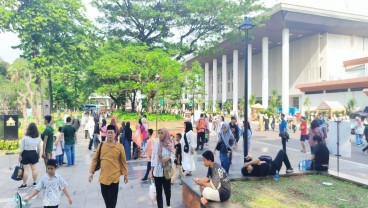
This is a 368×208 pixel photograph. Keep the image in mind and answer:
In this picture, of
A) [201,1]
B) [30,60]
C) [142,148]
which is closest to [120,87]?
[30,60]

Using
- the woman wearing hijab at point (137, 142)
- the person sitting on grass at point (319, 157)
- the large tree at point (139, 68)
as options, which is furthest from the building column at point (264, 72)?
the person sitting on grass at point (319, 157)

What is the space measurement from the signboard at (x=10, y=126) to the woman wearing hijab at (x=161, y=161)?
12.3m

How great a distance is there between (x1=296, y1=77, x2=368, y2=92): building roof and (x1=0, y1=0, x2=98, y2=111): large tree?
118 feet

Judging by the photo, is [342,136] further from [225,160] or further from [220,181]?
[220,181]

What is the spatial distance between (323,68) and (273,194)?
4798 cm

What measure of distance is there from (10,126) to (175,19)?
58.1 ft

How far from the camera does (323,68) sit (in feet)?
159

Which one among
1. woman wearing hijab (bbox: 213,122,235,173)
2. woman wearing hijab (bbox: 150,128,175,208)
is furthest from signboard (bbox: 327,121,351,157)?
woman wearing hijab (bbox: 150,128,175,208)

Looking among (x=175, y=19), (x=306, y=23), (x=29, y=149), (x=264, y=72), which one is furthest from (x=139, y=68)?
(x=306, y=23)

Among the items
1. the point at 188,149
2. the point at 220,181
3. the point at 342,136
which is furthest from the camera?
the point at 188,149

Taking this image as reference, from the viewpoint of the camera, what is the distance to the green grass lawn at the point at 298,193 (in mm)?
5773

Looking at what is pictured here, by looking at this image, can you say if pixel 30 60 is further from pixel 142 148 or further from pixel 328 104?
pixel 328 104

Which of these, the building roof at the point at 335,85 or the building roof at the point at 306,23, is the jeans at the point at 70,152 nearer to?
the building roof at the point at 306,23

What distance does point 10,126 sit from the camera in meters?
15.2
